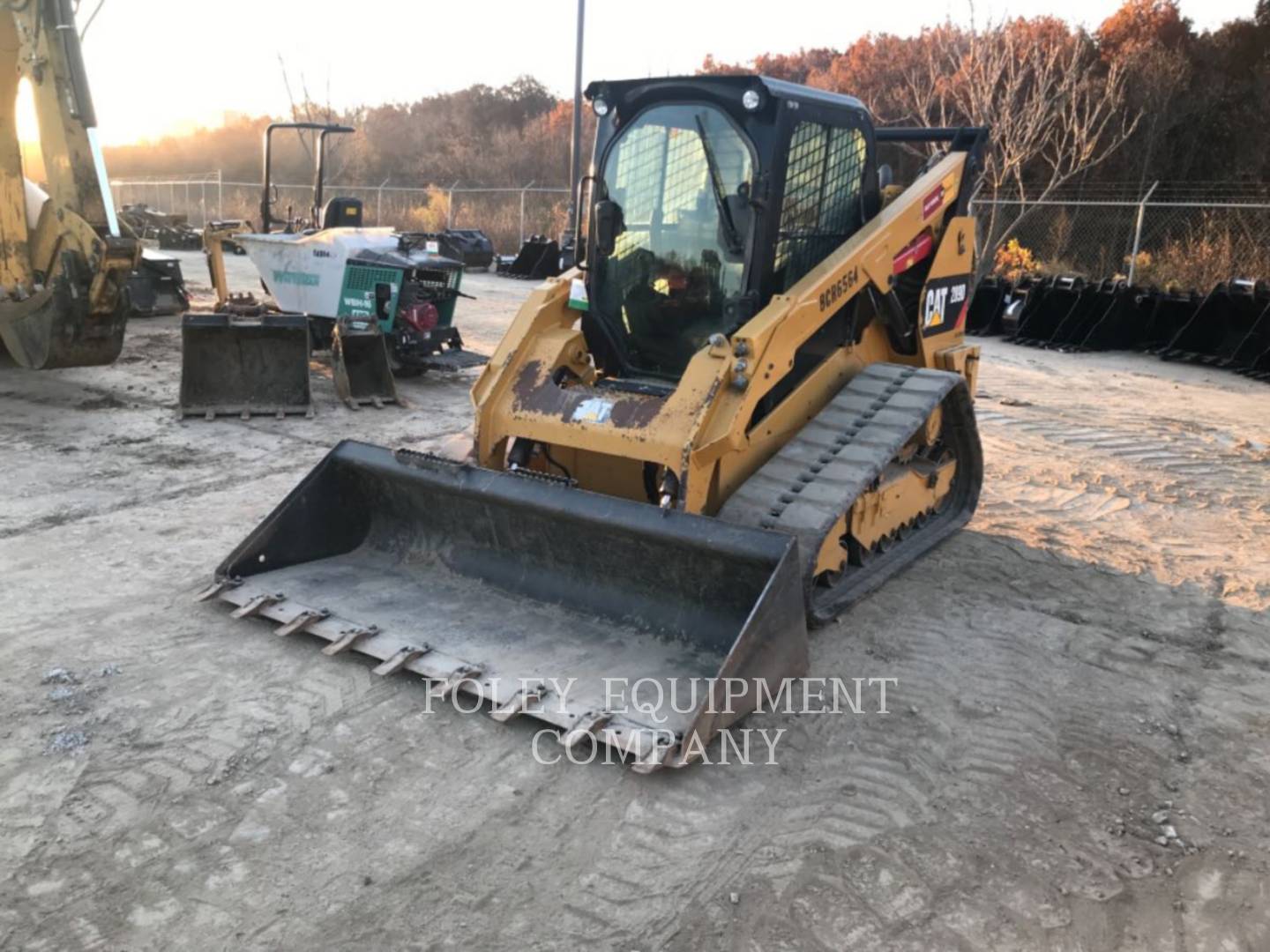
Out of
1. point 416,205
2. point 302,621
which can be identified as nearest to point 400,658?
point 302,621

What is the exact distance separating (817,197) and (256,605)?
3.19 meters

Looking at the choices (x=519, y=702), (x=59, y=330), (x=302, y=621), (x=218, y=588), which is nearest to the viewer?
(x=519, y=702)

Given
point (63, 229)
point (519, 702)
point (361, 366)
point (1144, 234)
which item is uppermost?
point (1144, 234)

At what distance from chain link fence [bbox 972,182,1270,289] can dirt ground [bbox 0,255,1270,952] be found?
485 inches

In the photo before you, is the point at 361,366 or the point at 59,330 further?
the point at 361,366

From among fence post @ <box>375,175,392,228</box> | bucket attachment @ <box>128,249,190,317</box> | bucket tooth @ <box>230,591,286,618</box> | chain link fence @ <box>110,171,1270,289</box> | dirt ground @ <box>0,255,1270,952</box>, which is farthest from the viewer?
fence post @ <box>375,175,392,228</box>

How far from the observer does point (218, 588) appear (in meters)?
4.42

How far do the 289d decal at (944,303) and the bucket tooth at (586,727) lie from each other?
10.3 ft

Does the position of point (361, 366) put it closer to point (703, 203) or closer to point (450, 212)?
point (703, 203)

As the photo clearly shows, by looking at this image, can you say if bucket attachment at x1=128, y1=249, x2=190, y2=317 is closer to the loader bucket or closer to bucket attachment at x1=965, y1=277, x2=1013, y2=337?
the loader bucket

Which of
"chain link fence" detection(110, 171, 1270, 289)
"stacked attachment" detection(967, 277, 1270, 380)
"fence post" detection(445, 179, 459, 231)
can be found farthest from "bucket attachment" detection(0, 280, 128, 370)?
"fence post" detection(445, 179, 459, 231)

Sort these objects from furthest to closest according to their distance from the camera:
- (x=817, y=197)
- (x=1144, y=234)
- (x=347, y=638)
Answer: (x=1144, y=234), (x=817, y=197), (x=347, y=638)

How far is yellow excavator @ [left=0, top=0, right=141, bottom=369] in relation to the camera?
752 cm

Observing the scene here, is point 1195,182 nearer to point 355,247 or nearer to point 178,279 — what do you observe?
point 355,247
